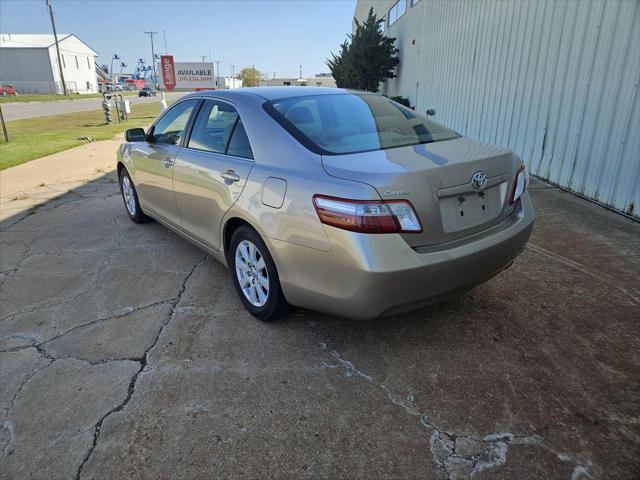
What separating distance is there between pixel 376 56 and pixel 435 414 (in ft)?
67.7

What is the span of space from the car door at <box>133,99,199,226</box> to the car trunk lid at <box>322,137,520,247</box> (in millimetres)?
2054

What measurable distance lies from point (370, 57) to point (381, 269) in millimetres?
20447

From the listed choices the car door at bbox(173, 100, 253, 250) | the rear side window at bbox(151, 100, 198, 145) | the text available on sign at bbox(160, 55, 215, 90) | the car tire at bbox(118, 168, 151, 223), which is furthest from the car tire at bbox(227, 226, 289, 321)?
the text available on sign at bbox(160, 55, 215, 90)

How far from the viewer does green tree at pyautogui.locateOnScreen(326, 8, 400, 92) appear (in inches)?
800

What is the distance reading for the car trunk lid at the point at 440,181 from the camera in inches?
93.9

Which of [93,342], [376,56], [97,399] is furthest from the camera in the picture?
[376,56]

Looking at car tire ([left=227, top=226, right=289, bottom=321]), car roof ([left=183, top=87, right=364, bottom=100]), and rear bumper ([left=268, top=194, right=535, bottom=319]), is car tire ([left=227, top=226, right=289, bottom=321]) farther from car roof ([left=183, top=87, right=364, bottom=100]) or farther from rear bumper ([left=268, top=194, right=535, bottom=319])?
car roof ([left=183, top=87, right=364, bottom=100])

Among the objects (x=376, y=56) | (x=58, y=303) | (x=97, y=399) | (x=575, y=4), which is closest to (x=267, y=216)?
(x=97, y=399)

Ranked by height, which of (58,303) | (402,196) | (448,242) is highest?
(402,196)

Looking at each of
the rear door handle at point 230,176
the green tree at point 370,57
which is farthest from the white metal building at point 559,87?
the green tree at point 370,57

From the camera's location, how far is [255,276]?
10.4 ft

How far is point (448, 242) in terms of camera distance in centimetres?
253

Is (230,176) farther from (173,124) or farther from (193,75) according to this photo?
(193,75)

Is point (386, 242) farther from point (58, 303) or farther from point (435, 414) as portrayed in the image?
point (58, 303)
